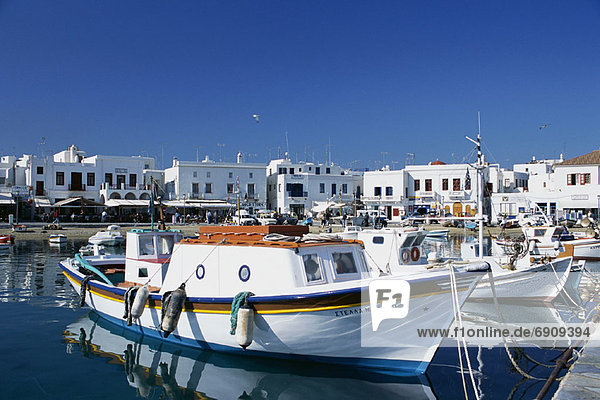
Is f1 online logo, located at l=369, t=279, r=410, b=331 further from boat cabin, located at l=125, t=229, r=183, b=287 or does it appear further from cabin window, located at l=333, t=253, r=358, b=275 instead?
boat cabin, located at l=125, t=229, r=183, b=287

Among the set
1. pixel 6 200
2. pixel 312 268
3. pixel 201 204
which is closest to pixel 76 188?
pixel 6 200

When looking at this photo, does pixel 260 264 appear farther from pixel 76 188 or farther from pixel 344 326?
pixel 76 188

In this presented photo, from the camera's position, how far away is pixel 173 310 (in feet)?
33.8

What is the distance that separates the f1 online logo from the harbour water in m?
1.30

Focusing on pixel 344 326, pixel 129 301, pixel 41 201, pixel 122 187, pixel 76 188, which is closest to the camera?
pixel 344 326

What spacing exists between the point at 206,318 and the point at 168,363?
1341 mm

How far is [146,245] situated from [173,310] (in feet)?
13.3

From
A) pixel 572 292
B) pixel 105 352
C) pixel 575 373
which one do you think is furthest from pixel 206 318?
pixel 572 292

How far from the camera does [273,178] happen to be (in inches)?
2437

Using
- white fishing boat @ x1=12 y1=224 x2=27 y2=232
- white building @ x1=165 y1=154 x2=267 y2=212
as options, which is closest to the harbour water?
white fishing boat @ x1=12 y1=224 x2=27 y2=232

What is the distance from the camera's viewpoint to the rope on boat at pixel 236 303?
9398 millimetres

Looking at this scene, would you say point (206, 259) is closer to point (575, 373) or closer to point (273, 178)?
point (575, 373)

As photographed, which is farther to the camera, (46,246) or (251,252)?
(46,246)

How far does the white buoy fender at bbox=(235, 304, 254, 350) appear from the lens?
923cm
